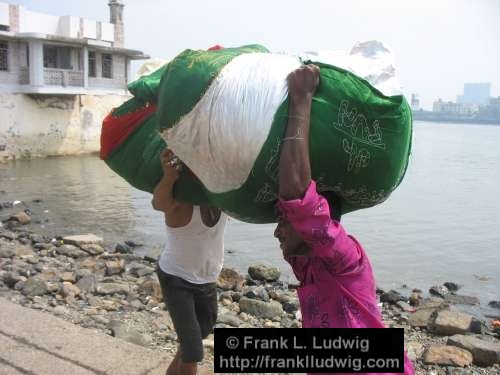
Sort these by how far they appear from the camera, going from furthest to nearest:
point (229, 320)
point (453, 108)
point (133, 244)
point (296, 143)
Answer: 1. point (453, 108)
2. point (133, 244)
3. point (229, 320)
4. point (296, 143)

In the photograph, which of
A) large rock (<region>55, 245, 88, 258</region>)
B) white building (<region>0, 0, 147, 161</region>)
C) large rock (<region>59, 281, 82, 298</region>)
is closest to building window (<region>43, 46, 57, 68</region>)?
white building (<region>0, 0, 147, 161</region>)

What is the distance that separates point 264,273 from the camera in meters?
7.52

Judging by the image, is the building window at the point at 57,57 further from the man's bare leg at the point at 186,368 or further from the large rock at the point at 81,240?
the man's bare leg at the point at 186,368

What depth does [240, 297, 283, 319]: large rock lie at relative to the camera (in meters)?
5.64

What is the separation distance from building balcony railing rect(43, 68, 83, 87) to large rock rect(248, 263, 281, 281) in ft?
50.3

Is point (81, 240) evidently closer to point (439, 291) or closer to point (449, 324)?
point (439, 291)

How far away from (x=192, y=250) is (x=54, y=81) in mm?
19728

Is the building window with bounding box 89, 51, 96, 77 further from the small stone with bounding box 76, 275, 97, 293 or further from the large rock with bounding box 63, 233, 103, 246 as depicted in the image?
the small stone with bounding box 76, 275, 97, 293

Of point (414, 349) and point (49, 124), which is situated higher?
point (49, 124)


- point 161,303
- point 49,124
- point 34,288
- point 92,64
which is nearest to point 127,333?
point 161,303

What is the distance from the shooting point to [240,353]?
1854mm

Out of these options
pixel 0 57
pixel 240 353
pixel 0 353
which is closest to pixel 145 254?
pixel 0 353

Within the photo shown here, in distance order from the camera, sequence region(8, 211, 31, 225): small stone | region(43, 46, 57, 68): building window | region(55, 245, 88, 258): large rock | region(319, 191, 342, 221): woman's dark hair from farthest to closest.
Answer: region(43, 46, 57, 68): building window < region(8, 211, 31, 225): small stone < region(55, 245, 88, 258): large rock < region(319, 191, 342, 221): woman's dark hair

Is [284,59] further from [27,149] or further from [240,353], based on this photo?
[27,149]
